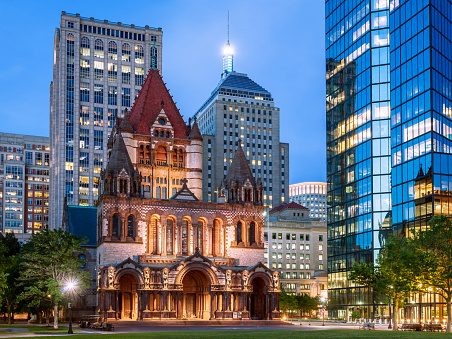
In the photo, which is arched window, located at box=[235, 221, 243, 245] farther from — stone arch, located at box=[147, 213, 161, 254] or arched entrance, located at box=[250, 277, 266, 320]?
stone arch, located at box=[147, 213, 161, 254]

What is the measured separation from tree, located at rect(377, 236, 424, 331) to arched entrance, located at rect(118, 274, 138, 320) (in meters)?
35.4

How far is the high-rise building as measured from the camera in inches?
4375

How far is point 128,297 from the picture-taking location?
103m

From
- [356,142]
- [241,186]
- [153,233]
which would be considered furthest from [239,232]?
[356,142]

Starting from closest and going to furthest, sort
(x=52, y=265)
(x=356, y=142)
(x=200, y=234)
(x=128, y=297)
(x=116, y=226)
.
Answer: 1. (x=52, y=265)
2. (x=128, y=297)
3. (x=116, y=226)
4. (x=200, y=234)
5. (x=356, y=142)

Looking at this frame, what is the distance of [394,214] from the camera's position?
11919 centimetres

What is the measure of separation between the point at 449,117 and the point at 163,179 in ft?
154

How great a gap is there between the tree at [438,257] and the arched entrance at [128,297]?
41.1 metres

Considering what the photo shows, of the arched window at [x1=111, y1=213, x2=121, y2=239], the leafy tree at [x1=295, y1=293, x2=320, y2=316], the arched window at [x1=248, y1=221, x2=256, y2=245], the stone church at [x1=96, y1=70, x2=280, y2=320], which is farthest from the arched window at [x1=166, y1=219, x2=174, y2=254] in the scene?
the leafy tree at [x1=295, y1=293, x2=320, y2=316]

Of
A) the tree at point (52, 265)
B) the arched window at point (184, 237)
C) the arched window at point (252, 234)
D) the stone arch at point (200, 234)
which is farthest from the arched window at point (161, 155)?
the tree at point (52, 265)

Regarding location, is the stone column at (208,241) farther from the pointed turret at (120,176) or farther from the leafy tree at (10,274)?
the leafy tree at (10,274)

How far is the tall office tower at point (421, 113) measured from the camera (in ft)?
359

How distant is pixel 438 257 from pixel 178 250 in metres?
41.6

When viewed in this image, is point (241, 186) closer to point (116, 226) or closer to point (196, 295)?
point (196, 295)
